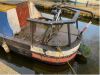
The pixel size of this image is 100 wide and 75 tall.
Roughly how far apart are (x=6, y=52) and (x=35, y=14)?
3250 mm

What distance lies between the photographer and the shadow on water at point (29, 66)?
10.8 m

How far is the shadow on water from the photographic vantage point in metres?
10.8

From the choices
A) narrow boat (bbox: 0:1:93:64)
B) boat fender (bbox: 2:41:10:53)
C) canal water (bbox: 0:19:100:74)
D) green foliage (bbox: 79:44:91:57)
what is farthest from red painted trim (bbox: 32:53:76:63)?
boat fender (bbox: 2:41:10:53)

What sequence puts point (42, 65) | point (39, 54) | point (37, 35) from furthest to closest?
point (37, 35), point (42, 65), point (39, 54)

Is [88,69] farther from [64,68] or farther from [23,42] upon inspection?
[23,42]

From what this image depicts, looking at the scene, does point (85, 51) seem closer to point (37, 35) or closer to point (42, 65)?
point (42, 65)

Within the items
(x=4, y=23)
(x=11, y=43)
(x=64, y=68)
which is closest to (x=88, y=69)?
(x=64, y=68)

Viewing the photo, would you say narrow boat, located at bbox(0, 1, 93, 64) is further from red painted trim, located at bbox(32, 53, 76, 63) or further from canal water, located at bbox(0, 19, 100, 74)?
canal water, located at bbox(0, 19, 100, 74)

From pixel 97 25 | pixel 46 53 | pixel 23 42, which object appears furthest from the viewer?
pixel 97 25

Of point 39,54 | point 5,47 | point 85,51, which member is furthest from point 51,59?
point 5,47

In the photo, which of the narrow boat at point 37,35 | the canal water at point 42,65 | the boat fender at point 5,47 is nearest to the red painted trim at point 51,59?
the narrow boat at point 37,35

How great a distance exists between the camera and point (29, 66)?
11.2 metres

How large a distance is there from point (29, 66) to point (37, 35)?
5.96ft

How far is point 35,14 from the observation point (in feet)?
45.0
